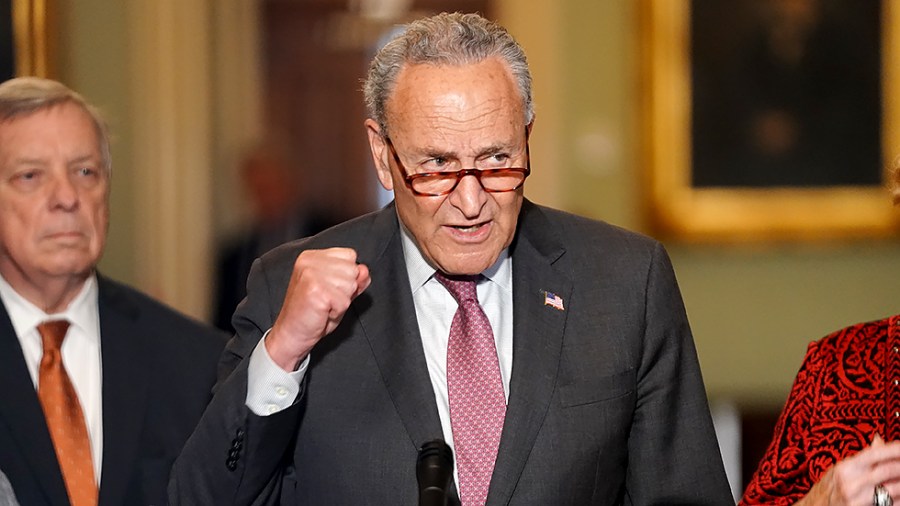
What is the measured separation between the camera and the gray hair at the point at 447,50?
101 inches

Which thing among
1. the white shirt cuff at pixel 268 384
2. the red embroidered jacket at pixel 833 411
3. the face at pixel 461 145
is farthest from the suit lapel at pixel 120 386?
the red embroidered jacket at pixel 833 411

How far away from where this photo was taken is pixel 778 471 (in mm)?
2705

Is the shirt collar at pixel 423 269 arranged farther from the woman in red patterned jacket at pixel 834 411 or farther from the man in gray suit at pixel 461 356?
the woman in red patterned jacket at pixel 834 411

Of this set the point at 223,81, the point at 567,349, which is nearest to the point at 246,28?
the point at 223,81

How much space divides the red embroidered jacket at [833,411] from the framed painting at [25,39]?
287 centimetres

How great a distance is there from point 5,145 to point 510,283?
1.26 meters

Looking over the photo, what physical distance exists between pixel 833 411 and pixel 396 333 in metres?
0.91

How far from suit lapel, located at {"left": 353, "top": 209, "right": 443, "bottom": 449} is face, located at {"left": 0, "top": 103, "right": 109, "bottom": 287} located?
75 cm

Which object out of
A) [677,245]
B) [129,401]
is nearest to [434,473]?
[129,401]

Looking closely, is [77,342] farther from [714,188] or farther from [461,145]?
[714,188]

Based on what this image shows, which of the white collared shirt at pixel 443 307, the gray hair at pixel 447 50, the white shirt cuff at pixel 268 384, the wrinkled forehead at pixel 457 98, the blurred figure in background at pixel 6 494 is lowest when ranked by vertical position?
the blurred figure in background at pixel 6 494

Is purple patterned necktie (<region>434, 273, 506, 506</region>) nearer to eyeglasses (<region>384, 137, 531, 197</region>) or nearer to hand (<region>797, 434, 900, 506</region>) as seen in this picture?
eyeglasses (<region>384, 137, 531, 197</region>)

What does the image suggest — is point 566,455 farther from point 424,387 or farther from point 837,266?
point 837,266

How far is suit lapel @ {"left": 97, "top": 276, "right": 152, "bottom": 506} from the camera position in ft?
9.78
